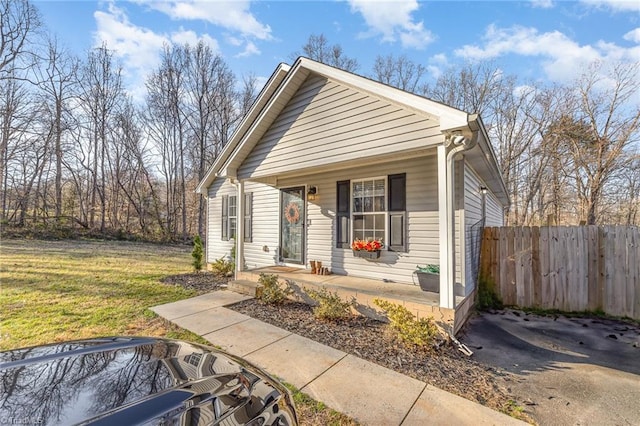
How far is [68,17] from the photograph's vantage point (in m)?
7.28

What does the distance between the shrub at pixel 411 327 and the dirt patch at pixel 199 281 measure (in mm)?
4678

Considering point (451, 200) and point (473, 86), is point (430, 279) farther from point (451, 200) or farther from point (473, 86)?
point (473, 86)

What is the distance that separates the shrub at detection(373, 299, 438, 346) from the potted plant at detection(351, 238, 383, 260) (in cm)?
174

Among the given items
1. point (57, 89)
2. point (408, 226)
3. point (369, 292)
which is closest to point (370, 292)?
point (369, 292)

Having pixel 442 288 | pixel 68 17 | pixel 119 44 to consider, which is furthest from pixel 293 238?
pixel 119 44

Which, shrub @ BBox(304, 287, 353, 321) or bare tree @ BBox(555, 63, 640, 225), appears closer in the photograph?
shrub @ BBox(304, 287, 353, 321)

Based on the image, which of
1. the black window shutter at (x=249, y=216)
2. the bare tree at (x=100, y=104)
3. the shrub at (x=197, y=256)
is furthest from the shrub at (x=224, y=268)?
the bare tree at (x=100, y=104)

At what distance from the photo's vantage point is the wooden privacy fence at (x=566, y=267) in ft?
16.5

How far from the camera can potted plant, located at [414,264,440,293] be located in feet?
15.2

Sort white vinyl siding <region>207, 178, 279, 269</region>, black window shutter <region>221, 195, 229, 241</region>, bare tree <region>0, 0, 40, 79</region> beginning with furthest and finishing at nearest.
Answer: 1. bare tree <region>0, 0, 40, 79</region>
2. black window shutter <region>221, 195, 229, 241</region>
3. white vinyl siding <region>207, 178, 279, 269</region>

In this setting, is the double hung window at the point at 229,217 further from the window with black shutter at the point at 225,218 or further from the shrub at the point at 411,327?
the shrub at the point at 411,327

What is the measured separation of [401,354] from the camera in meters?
3.49

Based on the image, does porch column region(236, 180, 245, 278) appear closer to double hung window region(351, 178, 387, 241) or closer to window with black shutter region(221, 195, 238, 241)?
window with black shutter region(221, 195, 238, 241)

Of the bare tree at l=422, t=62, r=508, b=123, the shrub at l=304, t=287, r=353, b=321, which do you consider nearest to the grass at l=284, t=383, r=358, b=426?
the shrub at l=304, t=287, r=353, b=321
